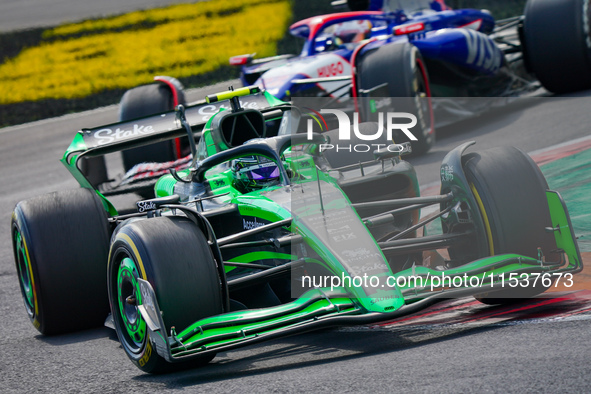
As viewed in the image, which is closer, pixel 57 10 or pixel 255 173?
pixel 255 173

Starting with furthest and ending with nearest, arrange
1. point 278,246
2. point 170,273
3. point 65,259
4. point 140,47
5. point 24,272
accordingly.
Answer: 1. point 140,47
2. point 24,272
3. point 65,259
4. point 278,246
5. point 170,273

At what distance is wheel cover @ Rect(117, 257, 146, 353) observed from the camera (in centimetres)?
421

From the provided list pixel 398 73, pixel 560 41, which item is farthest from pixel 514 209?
pixel 560 41

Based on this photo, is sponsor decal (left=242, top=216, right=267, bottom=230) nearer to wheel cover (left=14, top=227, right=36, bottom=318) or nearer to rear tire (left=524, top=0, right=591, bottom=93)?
wheel cover (left=14, top=227, right=36, bottom=318)

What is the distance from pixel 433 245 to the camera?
4.53 meters

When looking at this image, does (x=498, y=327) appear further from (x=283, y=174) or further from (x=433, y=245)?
(x=283, y=174)

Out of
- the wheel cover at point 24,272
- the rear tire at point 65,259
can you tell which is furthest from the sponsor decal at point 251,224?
the wheel cover at point 24,272

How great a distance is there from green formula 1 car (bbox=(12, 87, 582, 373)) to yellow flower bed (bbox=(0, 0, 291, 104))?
13.3 metres

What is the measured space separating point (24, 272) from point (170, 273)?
217 cm

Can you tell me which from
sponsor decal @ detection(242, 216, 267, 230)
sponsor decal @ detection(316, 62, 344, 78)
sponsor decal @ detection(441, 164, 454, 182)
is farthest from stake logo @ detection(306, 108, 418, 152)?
sponsor decal @ detection(316, 62, 344, 78)

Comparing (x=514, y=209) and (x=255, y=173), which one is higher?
(x=255, y=173)

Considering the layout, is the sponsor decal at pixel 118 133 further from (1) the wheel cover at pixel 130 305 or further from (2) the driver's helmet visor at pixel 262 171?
(1) the wheel cover at pixel 130 305

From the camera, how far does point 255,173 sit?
509 centimetres

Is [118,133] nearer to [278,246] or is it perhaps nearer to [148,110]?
[148,110]
